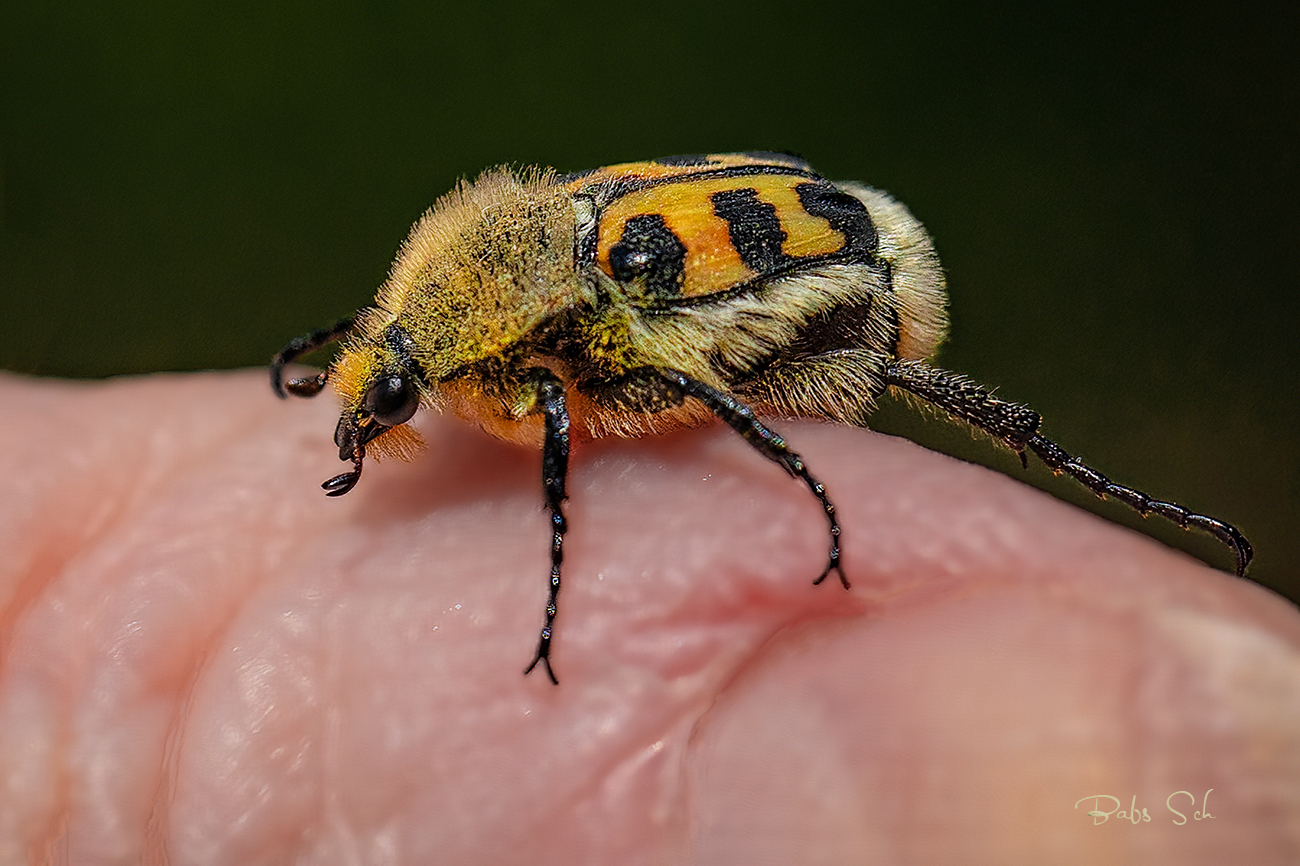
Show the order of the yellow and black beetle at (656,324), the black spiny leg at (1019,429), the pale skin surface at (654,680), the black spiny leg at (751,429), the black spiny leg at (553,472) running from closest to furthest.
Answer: the pale skin surface at (654,680) < the black spiny leg at (553,472) < the black spiny leg at (751,429) < the yellow and black beetle at (656,324) < the black spiny leg at (1019,429)

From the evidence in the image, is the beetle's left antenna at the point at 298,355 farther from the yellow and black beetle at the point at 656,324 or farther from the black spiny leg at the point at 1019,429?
the black spiny leg at the point at 1019,429

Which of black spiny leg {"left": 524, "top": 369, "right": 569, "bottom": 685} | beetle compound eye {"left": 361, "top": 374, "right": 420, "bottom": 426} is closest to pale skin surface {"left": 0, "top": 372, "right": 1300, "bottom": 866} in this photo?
black spiny leg {"left": 524, "top": 369, "right": 569, "bottom": 685}

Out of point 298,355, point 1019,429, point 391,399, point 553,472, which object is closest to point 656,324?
point 553,472

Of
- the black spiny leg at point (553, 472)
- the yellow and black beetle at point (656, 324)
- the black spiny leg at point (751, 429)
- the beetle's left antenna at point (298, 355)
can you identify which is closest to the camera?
the black spiny leg at point (553, 472)

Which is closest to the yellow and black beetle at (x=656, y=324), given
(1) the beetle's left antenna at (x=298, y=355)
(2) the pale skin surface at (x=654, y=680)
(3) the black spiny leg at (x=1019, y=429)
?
(3) the black spiny leg at (x=1019, y=429)

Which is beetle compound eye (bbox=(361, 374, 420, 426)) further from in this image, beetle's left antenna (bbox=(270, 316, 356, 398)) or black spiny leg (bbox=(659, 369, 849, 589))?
black spiny leg (bbox=(659, 369, 849, 589))

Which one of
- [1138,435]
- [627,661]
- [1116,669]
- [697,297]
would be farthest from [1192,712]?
[1138,435]
